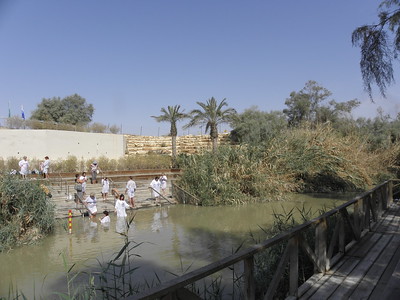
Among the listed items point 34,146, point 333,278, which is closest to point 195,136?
point 34,146

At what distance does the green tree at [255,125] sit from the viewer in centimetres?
4291

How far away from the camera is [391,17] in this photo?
9.74 meters

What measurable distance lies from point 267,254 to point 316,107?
50417 mm

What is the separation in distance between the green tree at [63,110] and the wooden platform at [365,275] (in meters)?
55.9

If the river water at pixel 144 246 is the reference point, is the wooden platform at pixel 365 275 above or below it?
above

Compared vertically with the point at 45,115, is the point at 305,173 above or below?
below

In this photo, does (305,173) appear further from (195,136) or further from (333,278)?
(195,136)

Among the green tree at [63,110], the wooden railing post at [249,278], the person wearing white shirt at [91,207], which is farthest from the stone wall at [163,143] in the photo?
the wooden railing post at [249,278]

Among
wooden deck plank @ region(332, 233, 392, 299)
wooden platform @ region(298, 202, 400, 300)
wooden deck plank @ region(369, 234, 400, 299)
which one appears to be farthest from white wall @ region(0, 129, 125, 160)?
wooden deck plank @ region(369, 234, 400, 299)

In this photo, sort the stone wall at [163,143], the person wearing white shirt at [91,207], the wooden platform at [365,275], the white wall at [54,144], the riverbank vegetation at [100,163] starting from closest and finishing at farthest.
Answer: the wooden platform at [365,275]
the person wearing white shirt at [91,207]
the riverbank vegetation at [100,163]
the white wall at [54,144]
the stone wall at [163,143]

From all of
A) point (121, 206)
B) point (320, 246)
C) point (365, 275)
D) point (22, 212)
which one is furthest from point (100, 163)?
point (365, 275)

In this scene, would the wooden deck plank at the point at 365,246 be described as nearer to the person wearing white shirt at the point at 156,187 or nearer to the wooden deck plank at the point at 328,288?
the wooden deck plank at the point at 328,288

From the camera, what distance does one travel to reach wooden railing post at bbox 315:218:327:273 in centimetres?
520

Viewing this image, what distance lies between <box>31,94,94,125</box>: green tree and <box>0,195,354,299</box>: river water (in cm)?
4576
